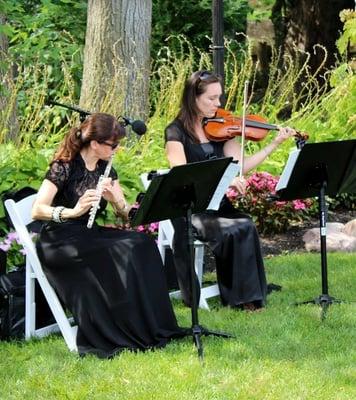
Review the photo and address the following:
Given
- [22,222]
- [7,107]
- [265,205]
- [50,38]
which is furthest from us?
[50,38]

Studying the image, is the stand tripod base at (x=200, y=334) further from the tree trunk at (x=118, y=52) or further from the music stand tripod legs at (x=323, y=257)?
the tree trunk at (x=118, y=52)

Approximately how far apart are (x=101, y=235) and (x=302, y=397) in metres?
1.53

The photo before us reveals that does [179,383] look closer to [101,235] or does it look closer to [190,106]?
[101,235]

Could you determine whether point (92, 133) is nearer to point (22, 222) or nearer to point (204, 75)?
point (22, 222)

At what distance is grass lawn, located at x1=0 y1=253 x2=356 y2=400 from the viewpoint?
3963mm

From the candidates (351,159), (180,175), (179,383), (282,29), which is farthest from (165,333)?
(282,29)

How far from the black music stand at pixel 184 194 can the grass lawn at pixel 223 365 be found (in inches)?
8.5

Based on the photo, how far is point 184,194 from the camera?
4477 mm

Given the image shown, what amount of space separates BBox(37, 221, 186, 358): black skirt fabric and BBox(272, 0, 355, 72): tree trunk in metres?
8.61

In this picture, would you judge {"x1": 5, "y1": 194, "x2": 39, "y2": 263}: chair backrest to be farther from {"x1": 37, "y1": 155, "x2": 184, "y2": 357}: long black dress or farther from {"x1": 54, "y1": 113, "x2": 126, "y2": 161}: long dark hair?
{"x1": 54, "y1": 113, "x2": 126, "y2": 161}: long dark hair

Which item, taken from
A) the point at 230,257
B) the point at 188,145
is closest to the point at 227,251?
the point at 230,257

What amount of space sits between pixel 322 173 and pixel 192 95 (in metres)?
1.03

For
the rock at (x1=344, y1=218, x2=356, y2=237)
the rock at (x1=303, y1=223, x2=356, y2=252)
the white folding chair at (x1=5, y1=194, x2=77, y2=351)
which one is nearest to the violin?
the white folding chair at (x1=5, y1=194, x2=77, y2=351)

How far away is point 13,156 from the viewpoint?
6.75m
